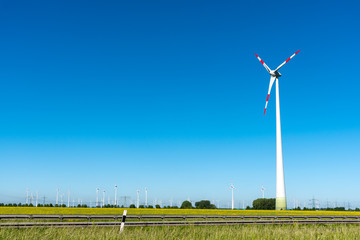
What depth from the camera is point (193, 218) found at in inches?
1441

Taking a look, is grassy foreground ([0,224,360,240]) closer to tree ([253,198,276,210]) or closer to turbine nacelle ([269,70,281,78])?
turbine nacelle ([269,70,281,78])

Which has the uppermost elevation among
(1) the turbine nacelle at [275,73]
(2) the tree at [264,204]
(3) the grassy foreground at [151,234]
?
(1) the turbine nacelle at [275,73]

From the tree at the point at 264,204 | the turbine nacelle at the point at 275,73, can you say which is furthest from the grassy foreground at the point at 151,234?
the tree at the point at 264,204

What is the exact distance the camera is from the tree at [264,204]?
90562mm

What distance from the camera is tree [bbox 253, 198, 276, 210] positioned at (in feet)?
297

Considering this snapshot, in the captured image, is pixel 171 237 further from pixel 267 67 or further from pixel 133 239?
pixel 267 67

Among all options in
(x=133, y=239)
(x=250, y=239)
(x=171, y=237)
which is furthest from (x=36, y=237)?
(x=250, y=239)

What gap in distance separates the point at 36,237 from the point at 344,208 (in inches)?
3853

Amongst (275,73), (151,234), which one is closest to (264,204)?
(275,73)

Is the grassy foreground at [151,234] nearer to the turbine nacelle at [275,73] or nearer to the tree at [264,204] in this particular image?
the turbine nacelle at [275,73]

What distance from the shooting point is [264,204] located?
91.6 meters

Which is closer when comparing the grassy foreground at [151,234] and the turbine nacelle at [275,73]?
the grassy foreground at [151,234]

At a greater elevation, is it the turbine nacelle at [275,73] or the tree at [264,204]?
the turbine nacelle at [275,73]

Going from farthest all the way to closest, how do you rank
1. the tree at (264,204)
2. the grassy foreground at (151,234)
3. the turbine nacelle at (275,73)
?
the tree at (264,204) < the turbine nacelle at (275,73) < the grassy foreground at (151,234)
